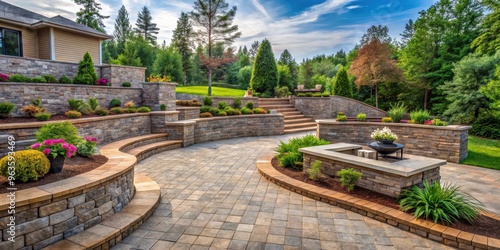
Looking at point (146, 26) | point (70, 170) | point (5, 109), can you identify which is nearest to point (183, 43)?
point (146, 26)

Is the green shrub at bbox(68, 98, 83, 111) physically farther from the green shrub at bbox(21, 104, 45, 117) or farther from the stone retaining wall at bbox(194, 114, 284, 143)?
the stone retaining wall at bbox(194, 114, 284, 143)

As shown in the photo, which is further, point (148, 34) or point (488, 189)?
point (148, 34)

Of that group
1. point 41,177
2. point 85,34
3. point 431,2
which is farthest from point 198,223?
point 431,2

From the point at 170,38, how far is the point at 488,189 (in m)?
38.3

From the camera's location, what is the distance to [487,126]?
11.0 m

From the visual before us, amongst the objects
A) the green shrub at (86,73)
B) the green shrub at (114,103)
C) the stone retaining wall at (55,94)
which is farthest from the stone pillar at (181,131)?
the green shrub at (86,73)

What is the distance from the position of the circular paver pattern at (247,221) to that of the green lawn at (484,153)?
5.60m

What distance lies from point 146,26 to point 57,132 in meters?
37.9

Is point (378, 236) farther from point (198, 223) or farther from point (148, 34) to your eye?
point (148, 34)

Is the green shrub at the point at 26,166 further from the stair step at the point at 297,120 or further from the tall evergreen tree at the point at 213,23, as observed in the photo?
the tall evergreen tree at the point at 213,23

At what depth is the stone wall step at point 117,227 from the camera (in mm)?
2600

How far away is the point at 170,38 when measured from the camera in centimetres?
3675

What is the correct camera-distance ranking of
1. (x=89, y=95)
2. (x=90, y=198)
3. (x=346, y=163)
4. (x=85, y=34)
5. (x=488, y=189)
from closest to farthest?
(x=90, y=198) → (x=346, y=163) → (x=488, y=189) → (x=89, y=95) → (x=85, y=34)

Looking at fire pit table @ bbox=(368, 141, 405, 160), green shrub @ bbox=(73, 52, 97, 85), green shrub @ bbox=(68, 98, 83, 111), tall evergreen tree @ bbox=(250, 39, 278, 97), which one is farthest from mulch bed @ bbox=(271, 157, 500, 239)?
tall evergreen tree @ bbox=(250, 39, 278, 97)
